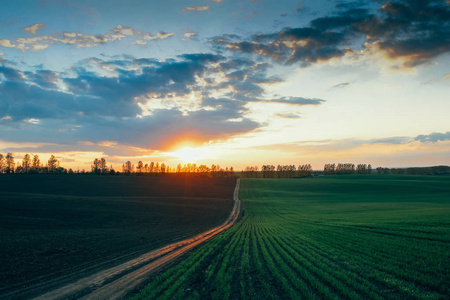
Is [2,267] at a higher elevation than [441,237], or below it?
below

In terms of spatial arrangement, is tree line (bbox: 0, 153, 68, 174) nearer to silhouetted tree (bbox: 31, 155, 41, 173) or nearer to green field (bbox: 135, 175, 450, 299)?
silhouetted tree (bbox: 31, 155, 41, 173)

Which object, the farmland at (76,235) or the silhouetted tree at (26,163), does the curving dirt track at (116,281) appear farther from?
the silhouetted tree at (26,163)

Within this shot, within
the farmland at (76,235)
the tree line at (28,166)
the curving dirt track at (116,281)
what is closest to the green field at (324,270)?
the curving dirt track at (116,281)

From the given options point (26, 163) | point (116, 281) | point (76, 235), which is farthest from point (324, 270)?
point (26, 163)

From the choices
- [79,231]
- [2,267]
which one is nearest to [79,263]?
[2,267]

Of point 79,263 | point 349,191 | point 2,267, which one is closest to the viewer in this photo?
point 2,267

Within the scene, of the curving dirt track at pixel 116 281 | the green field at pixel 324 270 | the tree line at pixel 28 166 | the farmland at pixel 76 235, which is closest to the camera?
the green field at pixel 324 270

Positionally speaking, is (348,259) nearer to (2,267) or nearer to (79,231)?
(2,267)

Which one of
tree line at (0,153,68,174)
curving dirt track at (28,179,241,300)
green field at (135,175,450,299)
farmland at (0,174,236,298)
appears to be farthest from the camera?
tree line at (0,153,68,174)

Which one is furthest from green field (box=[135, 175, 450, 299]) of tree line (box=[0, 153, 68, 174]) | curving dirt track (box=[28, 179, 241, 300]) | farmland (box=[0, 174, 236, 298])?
tree line (box=[0, 153, 68, 174])

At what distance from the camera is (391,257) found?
1284cm

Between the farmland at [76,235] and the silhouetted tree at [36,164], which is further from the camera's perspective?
the silhouetted tree at [36,164]

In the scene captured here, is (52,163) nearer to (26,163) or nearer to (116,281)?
(26,163)

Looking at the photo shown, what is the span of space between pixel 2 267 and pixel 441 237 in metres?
28.0
